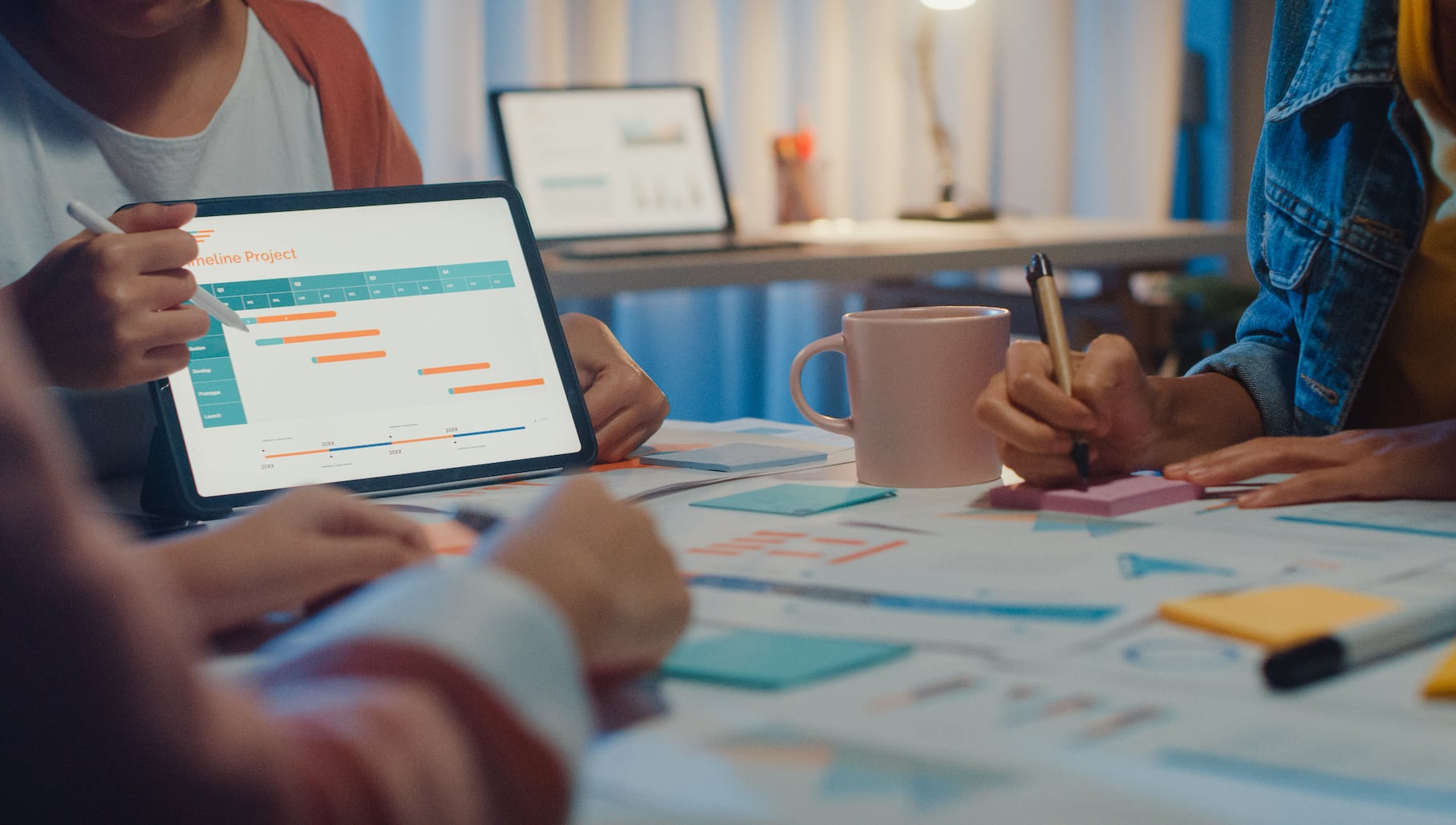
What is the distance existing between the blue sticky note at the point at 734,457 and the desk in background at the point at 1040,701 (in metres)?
0.20

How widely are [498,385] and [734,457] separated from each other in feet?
0.56

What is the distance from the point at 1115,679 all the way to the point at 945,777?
4.0 inches

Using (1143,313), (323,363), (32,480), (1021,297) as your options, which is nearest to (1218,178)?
(1143,313)

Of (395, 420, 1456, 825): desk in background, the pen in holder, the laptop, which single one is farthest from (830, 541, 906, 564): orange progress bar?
the pen in holder

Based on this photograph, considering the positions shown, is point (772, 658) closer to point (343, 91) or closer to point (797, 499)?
point (797, 499)

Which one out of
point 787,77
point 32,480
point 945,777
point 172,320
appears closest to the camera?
point 32,480

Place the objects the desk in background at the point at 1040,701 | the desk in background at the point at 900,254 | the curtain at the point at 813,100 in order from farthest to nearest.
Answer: the curtain at the point at 813,100 < the desk in background at the point at 900,254 < the desk in background at the point at 1040,701

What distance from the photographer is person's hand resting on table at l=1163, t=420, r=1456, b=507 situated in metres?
0.69

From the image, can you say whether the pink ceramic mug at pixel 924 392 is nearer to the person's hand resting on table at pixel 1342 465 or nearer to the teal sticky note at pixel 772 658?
the person's hand resting on table at pixel 1342 465

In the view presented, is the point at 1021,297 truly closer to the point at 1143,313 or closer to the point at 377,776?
the point at 1143,313

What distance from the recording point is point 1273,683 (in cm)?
42

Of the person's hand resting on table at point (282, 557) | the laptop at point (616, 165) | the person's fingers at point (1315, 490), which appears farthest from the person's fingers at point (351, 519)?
the laptop at point (616, 165)

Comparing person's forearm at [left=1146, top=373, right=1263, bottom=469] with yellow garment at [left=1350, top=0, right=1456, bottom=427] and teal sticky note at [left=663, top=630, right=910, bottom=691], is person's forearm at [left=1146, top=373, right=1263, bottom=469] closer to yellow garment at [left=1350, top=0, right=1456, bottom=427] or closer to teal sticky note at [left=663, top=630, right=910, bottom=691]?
yellow garment at [left=1350, top=0, right=1456, bottom=427]

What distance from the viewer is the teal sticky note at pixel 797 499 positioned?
71 centimetres
